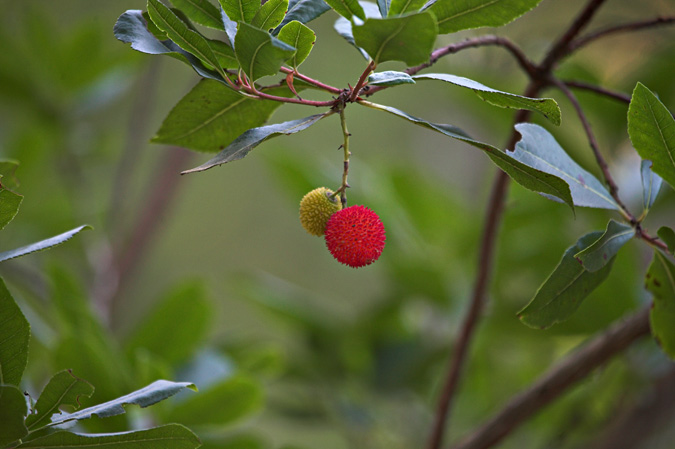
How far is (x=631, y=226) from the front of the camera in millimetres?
495

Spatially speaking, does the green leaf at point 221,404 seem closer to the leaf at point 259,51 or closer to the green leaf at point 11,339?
the green leaf at point 11,339

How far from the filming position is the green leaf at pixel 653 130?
0.45 meters

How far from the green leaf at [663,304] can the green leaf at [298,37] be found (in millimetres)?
313

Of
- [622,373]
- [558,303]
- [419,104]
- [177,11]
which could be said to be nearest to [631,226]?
[558,303]

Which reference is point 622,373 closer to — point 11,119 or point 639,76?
point 639,76

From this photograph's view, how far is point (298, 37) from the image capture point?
426mm

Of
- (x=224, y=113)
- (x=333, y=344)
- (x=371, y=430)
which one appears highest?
(x=224, y=113)

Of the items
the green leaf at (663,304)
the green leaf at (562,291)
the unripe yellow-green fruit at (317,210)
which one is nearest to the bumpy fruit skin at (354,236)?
the unripe yellow-green fruit at (317,210)

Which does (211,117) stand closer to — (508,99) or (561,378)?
(508,99)

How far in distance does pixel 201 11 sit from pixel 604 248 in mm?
318

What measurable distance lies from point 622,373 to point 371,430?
43cm

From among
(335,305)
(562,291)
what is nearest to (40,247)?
(562,291)

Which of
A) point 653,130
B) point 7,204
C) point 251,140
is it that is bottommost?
point 7,204

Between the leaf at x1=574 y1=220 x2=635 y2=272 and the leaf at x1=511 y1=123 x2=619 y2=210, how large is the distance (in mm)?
31
